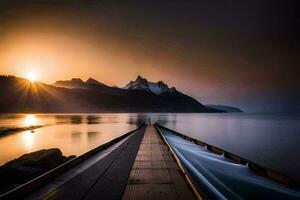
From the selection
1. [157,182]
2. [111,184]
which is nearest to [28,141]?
[111,184]

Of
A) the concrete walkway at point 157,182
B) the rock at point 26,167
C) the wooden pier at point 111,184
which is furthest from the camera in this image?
the rock at point 26,167

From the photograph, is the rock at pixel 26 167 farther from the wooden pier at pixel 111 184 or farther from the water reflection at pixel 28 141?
the water reflection at pixel 28 141

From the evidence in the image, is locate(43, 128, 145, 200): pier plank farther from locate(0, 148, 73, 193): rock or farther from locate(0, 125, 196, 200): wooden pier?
locate(0, 148, 73, 193): rock

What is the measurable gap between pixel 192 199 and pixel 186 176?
1985 mm

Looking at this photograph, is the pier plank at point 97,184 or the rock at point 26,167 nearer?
the pier plank at point 97,184

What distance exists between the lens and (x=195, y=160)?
21.5 metres

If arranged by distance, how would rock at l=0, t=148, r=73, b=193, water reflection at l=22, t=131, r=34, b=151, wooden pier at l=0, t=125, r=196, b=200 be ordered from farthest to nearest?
1. water reflection at l=22, t=131, r=34, b=151
2. rock at l=0, t=148, r=73, b=193
3. wooden pier at l=0, t=125, r=196, b=200

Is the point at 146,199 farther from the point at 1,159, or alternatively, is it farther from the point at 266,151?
the point at 266,151

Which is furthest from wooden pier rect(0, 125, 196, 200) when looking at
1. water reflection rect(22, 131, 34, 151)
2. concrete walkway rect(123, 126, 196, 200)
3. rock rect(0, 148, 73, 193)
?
water reflection rect(22, 131, 34, 151)

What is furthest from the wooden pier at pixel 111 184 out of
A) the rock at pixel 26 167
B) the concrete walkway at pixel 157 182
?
the rock at pixel 26 167

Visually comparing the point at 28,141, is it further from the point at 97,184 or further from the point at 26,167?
the point at 97,184

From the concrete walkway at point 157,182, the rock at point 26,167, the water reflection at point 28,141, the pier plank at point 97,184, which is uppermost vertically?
the concrete walkway at point 157,182

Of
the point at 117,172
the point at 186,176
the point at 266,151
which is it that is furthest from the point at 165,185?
the point at 266,151

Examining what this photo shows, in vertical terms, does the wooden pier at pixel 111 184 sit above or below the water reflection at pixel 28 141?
above
